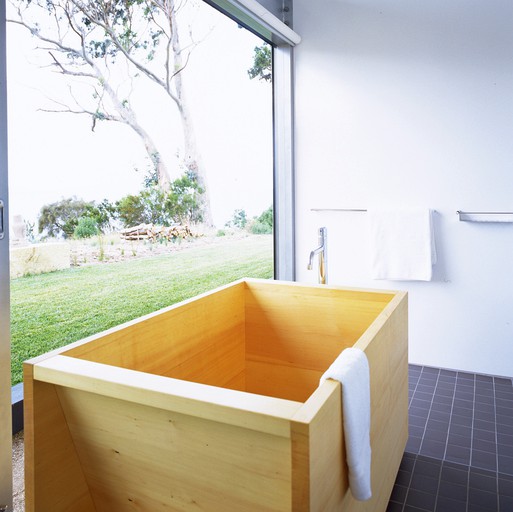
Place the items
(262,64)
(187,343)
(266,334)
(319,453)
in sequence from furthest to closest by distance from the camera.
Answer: (262,64) < (266,334) < (187,343) < (319,453)

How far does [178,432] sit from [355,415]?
1.27 ft

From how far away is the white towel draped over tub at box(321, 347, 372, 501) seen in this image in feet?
3.66

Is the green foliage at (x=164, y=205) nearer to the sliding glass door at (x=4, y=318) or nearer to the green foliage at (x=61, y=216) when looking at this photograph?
the green foliage at (x=61, y=216)

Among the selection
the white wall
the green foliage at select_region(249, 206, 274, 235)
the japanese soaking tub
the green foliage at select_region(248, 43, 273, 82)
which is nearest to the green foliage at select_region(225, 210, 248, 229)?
the green foliage at select_region(249, 206, 274, 235)

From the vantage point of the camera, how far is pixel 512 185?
2.83 meters

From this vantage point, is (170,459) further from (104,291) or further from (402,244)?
(402,244)

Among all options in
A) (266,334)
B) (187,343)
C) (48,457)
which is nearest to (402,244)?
(266,334)

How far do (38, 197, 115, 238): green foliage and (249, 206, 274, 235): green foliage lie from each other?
1132 mm

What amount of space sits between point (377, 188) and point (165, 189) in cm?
134

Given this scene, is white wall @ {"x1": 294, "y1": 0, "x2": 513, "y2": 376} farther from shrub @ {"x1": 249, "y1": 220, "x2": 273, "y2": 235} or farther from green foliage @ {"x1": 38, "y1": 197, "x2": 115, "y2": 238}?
green foliage @ {"x1": 38, "y1": 197, "x2": 115, "y2": 238}

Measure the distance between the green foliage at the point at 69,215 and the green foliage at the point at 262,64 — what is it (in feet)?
4.72

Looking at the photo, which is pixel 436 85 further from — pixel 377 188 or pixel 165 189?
pixel 165 189

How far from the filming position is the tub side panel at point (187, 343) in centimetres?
141

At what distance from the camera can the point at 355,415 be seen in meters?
1.14
